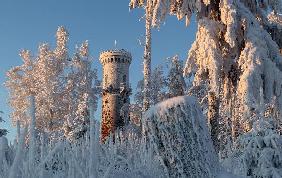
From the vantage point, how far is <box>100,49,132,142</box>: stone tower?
118 feet

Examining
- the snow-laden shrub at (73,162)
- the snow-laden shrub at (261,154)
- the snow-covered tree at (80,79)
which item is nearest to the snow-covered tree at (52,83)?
the snow-covered tree at (80,79)

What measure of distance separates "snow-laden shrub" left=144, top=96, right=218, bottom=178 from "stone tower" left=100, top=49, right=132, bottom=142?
30503 millimetres

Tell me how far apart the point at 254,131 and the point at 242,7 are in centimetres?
488

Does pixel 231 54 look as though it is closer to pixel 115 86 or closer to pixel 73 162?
pixel 73 162

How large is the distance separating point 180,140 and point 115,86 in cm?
3471

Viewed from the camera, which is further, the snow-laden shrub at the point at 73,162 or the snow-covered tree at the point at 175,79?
the snow-covered tree at the point at 175,79

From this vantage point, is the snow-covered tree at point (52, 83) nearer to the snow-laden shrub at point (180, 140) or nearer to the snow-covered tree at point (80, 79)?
the snow-covered tree at point (80, 79)

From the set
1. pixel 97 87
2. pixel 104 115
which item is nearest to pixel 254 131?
pixel 104 115

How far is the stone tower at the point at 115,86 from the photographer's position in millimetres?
36031

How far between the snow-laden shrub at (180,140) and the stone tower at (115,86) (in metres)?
30.5

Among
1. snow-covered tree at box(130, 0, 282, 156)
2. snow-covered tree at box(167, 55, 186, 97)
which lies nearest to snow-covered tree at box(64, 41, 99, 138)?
snow-covered tree at box(167, 55, 186, 97)

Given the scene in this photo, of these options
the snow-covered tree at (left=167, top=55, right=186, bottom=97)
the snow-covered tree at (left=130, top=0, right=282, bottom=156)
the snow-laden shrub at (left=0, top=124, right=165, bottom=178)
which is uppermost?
the snow-covered tree at (left=167, top=55, right=186, bottom=97)

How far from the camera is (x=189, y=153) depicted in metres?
4.00

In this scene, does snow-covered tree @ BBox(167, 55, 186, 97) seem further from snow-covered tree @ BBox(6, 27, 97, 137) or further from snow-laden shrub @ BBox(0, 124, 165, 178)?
snow-laden shrub @ BBox(0, 124, 165, 178)
